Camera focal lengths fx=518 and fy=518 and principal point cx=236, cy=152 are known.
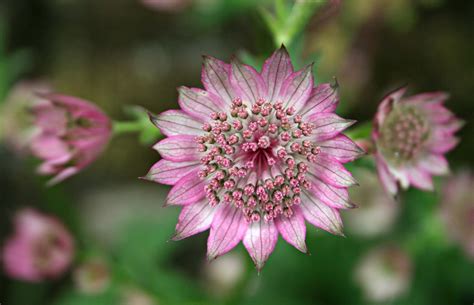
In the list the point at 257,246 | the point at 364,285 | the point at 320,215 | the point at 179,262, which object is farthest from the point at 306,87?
the point at 179,262

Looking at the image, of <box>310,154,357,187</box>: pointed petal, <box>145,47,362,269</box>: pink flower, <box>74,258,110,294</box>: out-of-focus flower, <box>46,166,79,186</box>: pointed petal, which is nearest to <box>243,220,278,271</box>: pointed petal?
<box>145,47,362,269</box>: pink flower

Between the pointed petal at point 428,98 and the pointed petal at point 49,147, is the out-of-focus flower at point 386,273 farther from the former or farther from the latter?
the pointed petal at point 49,147

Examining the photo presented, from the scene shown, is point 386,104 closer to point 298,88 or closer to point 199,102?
point 298,88


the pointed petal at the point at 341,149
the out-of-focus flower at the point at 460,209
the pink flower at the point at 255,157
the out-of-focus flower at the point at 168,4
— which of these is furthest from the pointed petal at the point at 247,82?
the out-of-focus flower at the point at 168,4

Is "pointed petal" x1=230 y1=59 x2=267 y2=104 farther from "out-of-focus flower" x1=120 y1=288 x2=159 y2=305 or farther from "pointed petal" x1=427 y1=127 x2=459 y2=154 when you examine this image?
"out-of-focus flower" x1=120 y1=288 x2=159 y2=305

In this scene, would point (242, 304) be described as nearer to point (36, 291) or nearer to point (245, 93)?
point (36, 291)

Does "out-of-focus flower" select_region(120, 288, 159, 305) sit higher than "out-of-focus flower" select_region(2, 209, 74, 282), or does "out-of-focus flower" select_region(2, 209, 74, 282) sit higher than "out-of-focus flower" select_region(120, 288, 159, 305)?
"out-of-focus flower" select_region(2, 209, 74, 282)

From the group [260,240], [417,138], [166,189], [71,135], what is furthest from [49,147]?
[166,189]
